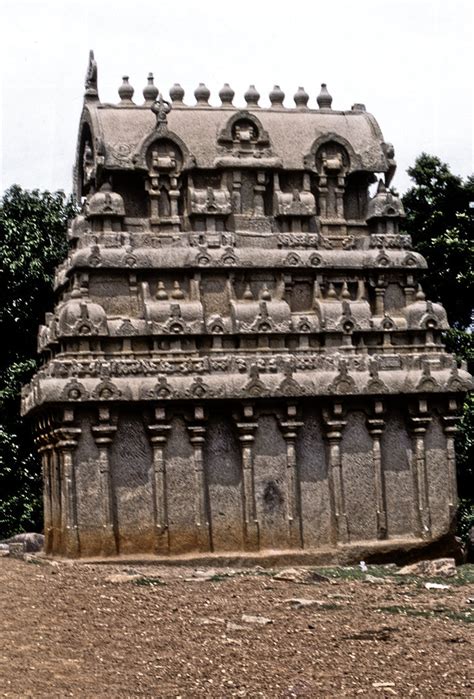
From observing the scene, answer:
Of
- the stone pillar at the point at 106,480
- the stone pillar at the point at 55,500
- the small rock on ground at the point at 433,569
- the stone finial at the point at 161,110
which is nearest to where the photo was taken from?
the small rock on ground at the point at 433,569

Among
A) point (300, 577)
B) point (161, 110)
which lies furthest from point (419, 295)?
point (300, 577)

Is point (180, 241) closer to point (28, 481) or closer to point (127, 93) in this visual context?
point (127, 93)

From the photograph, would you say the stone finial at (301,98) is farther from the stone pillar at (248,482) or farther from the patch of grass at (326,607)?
the patch of grass at (326,607)

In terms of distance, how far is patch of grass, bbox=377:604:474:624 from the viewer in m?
17.8

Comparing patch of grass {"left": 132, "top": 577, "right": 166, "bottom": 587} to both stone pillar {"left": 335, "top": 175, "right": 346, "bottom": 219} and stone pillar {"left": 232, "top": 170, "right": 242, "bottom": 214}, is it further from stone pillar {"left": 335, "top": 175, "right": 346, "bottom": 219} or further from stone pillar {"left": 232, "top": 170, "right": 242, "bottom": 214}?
stone pillar {"left": 335, "top": 175, "right": 346, "bottom": 219}

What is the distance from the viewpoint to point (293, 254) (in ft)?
86.8

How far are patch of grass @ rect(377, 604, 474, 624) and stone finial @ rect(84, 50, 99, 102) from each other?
1414 cm

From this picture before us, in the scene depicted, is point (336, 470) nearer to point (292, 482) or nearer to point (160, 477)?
point (292, 482)

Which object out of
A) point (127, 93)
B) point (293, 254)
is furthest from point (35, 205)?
point (293, 254)

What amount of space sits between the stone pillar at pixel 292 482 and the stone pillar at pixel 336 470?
0.63 meters

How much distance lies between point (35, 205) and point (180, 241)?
13.7 metres

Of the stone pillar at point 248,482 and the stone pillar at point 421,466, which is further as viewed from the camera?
the stone pillar at point 421,466

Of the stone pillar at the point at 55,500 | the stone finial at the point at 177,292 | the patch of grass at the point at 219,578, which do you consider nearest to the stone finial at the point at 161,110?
the stone finial at the point at 177,292

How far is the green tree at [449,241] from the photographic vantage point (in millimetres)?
36969
